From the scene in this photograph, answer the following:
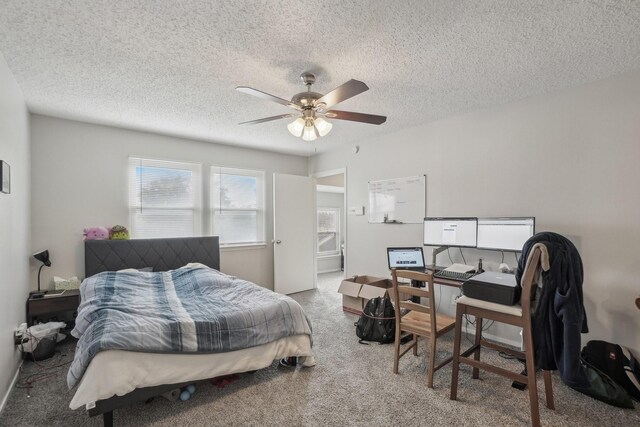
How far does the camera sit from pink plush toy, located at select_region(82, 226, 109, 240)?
144 inches

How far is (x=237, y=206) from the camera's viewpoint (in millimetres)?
4992

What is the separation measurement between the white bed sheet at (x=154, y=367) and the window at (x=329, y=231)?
488 cm

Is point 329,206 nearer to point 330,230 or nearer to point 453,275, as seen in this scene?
point 330,230

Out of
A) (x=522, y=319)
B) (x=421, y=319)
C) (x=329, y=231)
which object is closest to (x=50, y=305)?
(x=421, y=319)

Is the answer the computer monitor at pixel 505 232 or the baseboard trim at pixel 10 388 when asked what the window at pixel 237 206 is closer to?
the baseboard trim at pixel 10 388

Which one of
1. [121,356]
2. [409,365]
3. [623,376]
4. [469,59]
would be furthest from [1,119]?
[623,376]

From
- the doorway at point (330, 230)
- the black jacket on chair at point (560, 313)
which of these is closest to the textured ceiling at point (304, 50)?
the black jacket on chair at point (560, 313)

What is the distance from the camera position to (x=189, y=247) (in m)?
4.26

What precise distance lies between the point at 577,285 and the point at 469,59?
1718 mm

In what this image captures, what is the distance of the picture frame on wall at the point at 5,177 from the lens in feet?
6.83

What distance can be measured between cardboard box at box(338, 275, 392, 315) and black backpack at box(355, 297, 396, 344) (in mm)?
271

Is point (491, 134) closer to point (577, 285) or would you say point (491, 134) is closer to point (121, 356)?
point (577, 285)

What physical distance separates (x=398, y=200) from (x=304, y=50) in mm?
2525

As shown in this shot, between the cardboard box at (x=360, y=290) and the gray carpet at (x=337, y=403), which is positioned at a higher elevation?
the cardboard box at (x=360, y=290)
